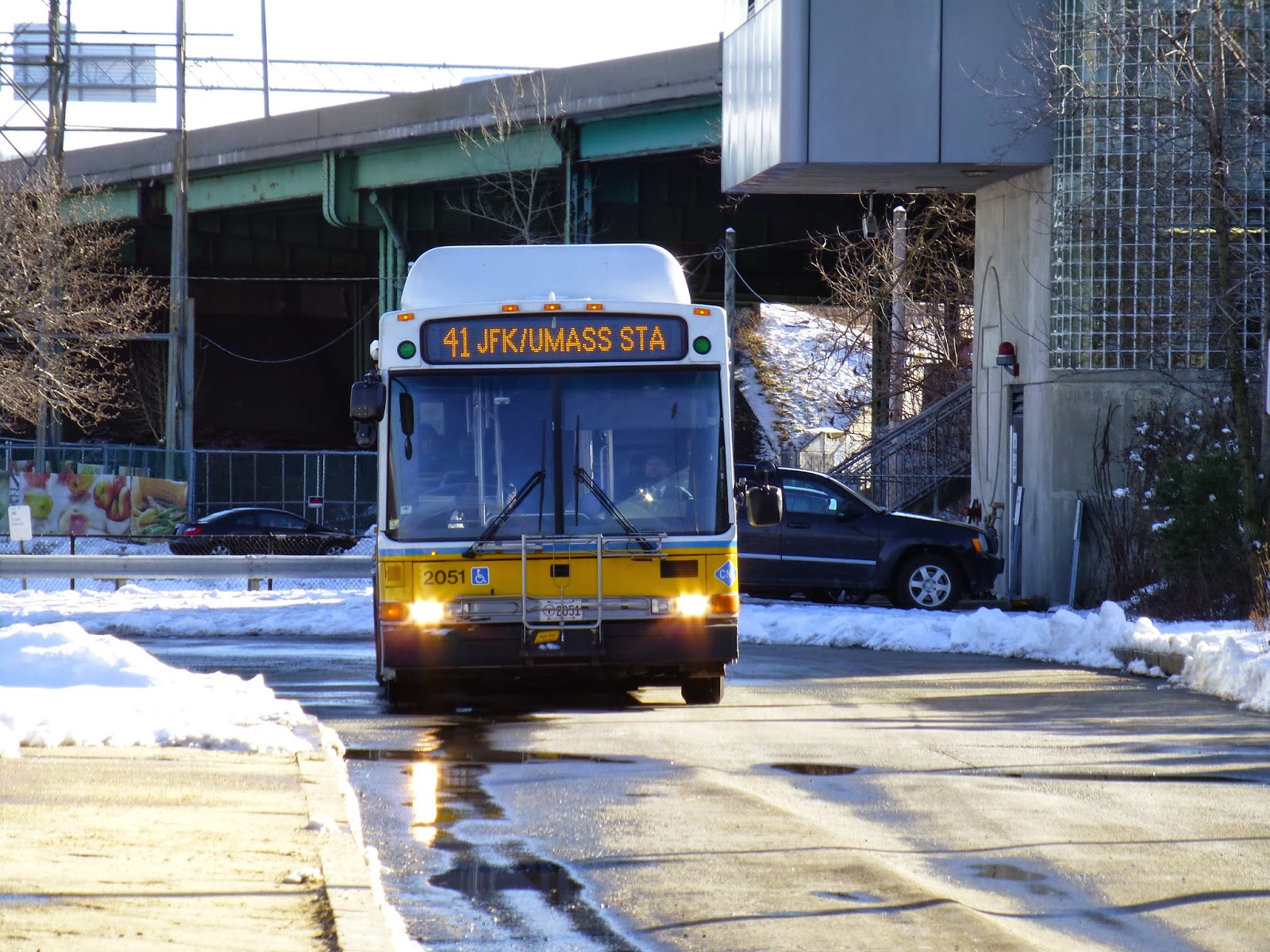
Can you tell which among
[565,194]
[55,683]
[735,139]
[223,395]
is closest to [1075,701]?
[55,683]

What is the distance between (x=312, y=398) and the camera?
66.9 m

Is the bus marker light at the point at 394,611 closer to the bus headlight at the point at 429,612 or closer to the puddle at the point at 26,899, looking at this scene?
the bus headlight at the point at 429,612

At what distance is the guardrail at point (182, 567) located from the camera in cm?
2133

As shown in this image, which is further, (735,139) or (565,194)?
(565,194)

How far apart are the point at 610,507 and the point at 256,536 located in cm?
1899

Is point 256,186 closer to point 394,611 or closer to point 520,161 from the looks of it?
point 520,161

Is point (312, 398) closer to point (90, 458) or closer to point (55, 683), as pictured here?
point (90, 458)

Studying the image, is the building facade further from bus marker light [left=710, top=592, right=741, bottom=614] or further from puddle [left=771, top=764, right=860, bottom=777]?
puddle [left=771, top=764, right=860, bottom=777]

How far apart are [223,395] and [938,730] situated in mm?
56638

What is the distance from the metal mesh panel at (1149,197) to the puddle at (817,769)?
1205cm

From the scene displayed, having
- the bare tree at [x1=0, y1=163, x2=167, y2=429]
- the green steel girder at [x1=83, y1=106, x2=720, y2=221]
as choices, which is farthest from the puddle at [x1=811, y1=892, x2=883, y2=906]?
A: the green steel girder at [x1=83, y1=106, x2=720, y2=221]

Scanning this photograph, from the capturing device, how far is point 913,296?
3897 cm

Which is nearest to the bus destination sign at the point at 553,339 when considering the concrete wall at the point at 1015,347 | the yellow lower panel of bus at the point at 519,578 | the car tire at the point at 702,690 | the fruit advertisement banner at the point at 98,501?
the yellow lower panel of bus at the point at 519,578

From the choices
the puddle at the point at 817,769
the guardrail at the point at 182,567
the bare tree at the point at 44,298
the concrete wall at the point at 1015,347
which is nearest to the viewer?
the puddle at the point at 817,769
